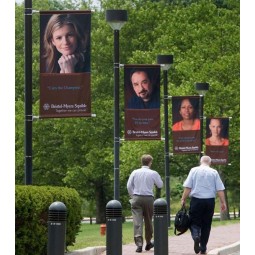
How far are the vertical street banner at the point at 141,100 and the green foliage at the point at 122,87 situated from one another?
88.9 feet

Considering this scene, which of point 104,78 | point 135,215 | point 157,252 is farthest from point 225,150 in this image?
point 157,252

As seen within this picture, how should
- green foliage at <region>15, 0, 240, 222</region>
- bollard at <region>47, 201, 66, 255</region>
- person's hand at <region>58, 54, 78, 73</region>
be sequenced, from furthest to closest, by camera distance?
green foliage at <region>15, 0, 240, 222</region> < person's hand at <region>58, 54, 78, 73</region> < bollard at <region>47, 201, 66, 255</region>

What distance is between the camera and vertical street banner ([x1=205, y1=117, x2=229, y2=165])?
49.7 m

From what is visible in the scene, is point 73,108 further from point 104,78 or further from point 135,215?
point 104,78

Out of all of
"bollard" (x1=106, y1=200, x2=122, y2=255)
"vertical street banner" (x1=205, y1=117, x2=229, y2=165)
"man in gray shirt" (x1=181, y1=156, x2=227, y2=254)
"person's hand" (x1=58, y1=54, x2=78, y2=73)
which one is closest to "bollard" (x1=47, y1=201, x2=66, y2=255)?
"bollard" (x1=106, y1=200, x2=122, y2=255)

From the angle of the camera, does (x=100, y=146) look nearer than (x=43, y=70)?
No

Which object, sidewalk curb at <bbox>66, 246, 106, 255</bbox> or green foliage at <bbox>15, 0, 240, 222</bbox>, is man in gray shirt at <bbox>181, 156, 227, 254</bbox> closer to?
sidewalk curb at <bbox>66, 246, 106, 255</bbox>

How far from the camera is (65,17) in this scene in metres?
21.8

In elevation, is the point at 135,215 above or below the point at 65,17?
below

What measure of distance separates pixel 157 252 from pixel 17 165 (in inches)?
1936

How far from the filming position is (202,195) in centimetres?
2230

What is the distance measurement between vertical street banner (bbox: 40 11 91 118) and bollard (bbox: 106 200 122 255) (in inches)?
178
